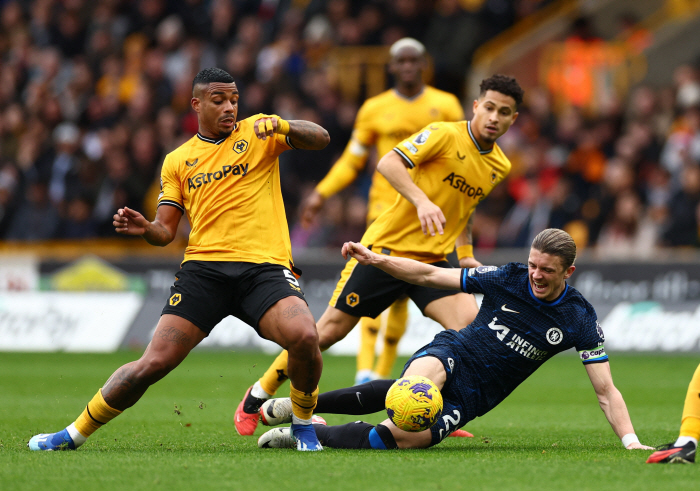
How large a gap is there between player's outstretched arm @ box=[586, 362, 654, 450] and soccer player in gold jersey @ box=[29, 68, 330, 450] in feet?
5.71

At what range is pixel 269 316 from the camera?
5.91 meters

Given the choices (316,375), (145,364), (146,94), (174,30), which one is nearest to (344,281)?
(316,375)

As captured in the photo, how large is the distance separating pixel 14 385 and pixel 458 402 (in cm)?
635

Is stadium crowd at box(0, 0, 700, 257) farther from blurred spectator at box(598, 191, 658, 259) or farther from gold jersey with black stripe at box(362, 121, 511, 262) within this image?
gold jersey with black stripe at box(362, 121, 511, 262)

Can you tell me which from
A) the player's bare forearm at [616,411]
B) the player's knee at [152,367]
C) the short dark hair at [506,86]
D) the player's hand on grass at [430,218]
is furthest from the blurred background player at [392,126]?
the player's knee at [152,367]

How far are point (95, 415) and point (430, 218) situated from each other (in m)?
2.49

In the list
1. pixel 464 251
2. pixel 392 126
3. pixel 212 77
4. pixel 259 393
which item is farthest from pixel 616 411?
pixel 392 126

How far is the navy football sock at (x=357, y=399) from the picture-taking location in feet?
21.2

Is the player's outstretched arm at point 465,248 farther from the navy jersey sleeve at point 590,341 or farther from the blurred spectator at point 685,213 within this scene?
the blurred spectator at point 685,213

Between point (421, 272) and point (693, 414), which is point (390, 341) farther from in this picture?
point (693, 414)

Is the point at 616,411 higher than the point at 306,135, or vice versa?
the point at 306,135

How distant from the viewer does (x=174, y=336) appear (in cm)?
588

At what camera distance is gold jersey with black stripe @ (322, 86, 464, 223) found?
9.27m

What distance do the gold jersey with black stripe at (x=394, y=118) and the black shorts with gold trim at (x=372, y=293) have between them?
1.92 meters
